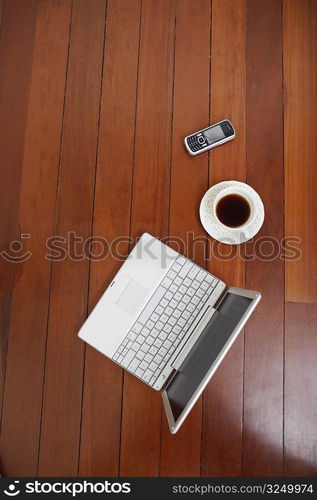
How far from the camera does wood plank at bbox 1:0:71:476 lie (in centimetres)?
110

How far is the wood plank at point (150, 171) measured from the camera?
1093mm

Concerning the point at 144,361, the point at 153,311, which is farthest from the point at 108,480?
the point at 153,311

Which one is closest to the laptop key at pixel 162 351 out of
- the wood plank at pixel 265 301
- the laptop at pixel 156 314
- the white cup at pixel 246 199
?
the laptop at pixel 156 314

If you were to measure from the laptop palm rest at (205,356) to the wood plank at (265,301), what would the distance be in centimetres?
15

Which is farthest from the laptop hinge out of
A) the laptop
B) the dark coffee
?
the dark coffee

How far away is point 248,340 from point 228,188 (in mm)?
369

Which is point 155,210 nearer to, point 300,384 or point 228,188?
point 228,188

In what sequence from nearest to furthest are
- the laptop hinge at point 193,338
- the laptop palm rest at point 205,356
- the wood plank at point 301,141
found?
the laptop palm rest at point 205,356 → the laptop hinge at point 193,338 → the wood plank at point 301,141

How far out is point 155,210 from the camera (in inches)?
44.8

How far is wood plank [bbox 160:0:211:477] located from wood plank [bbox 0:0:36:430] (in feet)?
1.29

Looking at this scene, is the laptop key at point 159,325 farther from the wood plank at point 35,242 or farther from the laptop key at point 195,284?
the wood plank at point 35,242

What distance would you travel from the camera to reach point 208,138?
3.73ft

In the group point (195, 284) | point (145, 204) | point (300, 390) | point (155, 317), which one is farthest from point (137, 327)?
point (300, 390)

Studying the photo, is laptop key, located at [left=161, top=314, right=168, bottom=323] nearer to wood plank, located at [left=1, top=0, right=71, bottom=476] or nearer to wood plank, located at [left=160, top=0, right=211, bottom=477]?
wood plank, located at [left=160, top=0, right=211, bottom=477]
